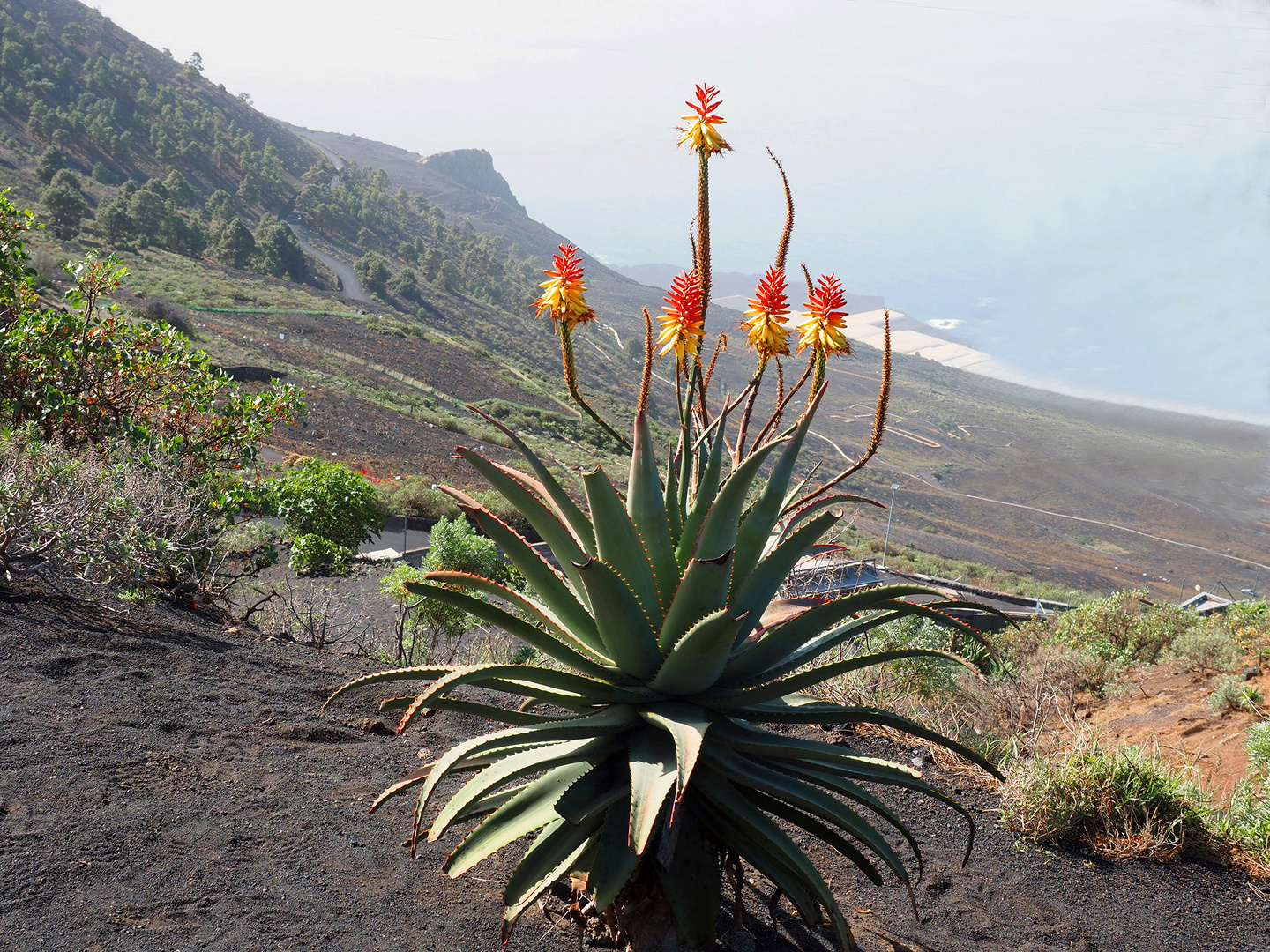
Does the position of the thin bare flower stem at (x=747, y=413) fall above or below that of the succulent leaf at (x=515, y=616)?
above

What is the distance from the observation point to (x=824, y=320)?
2.28m

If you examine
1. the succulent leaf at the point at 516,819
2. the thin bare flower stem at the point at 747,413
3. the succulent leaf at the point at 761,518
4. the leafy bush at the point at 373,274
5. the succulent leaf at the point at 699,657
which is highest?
the leafy bush at the point at 373,274

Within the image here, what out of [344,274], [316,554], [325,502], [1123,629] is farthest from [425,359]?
[1123,629]

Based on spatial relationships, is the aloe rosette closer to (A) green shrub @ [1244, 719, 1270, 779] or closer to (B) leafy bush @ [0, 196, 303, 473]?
(A) green shrub @ [1244, 719, 1270, 779]

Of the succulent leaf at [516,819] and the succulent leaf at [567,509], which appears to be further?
the succulent leaf at [567,509]

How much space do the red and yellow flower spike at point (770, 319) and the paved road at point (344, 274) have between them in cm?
6671

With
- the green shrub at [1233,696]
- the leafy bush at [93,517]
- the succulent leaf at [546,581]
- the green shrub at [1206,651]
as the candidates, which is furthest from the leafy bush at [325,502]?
the green shrub at [1206,651]

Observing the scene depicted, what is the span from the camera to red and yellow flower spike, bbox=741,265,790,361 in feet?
7.36

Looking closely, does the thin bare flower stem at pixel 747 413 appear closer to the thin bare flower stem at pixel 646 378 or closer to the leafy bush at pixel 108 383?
the thin bare flower stem at pixel 646 378

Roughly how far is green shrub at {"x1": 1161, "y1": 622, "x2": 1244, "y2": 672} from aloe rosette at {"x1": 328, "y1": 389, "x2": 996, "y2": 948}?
751 cm

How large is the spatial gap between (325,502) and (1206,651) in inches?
429

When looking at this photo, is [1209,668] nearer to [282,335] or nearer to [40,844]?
[40,844]

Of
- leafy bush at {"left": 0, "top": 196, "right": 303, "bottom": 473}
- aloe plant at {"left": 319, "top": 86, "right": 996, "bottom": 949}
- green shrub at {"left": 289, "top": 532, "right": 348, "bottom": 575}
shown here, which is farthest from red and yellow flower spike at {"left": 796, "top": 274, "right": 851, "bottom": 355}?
green shrub at {"left": 289, "top": 532, "right": 348, "bottom": 575}

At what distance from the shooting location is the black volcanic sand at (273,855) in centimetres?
233
